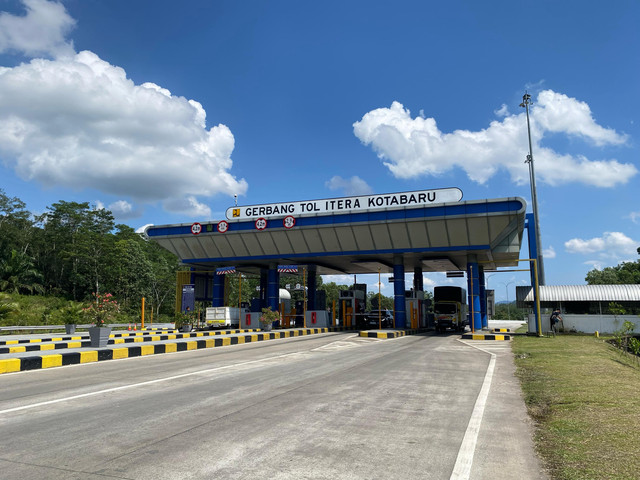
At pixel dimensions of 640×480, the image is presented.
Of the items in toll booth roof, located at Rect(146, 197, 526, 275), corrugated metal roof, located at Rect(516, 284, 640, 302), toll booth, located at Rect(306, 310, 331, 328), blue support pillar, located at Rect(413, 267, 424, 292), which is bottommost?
toll booth, located at Rect(306, 310, 331, 328)

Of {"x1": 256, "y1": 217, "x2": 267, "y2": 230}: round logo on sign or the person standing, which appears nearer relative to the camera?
the person standing

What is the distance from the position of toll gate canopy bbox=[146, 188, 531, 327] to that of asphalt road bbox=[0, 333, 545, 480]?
19.8 m

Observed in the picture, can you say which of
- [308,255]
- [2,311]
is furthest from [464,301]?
[2,311]

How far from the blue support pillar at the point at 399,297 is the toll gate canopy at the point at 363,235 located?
0.24 feet

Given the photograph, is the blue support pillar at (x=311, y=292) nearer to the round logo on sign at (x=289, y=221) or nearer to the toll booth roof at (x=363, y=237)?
the toll booth roof at (x=363, y=237)

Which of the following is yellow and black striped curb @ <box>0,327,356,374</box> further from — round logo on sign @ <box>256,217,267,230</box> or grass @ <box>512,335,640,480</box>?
round logo on sign @ <box>256,217,267,230</box>

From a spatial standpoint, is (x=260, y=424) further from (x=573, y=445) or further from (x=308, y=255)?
(x=308, y=255)

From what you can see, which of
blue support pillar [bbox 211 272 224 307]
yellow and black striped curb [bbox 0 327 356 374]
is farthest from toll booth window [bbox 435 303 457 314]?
blue support pillar [bbox 211 272 224 307]

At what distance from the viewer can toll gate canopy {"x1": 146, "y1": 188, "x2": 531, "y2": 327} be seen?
93.3ft

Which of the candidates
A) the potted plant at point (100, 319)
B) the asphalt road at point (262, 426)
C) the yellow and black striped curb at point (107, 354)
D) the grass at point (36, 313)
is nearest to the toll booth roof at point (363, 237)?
the grass at point (36, 313)

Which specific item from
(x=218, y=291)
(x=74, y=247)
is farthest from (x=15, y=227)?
(x=218, y=291)

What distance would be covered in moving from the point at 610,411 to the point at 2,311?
1230 inches

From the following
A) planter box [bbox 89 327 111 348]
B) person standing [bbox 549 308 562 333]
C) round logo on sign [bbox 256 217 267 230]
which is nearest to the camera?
planter box [bbox 89 327 111 348]

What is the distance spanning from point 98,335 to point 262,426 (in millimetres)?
11453
